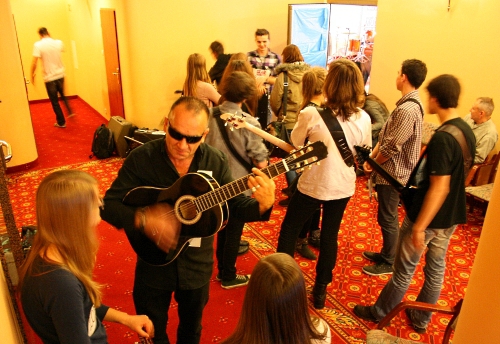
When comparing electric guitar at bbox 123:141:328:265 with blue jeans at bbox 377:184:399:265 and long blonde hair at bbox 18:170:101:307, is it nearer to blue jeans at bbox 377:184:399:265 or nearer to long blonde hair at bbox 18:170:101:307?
long blonde hair at bbox 18:170:101:307

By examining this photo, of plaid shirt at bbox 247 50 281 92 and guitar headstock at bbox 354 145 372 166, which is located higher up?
plaid shirt at bbox 247 50 281 92

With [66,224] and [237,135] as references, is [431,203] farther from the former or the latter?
[66,224]

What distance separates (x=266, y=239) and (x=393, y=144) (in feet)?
5.58

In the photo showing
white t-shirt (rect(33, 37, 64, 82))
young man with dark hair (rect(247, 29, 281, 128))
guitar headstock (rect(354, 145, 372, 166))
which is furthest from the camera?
white t-shirt (rect(33, 37, 64, 82))

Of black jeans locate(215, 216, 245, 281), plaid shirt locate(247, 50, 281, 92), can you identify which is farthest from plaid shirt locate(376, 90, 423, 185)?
plaid shirt locate(247, 50, 281, 92)

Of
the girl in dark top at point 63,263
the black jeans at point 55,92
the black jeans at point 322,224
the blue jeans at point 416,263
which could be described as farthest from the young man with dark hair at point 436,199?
the black jeans at point 55,92

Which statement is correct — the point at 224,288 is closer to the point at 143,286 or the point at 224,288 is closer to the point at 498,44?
the point at 143,286

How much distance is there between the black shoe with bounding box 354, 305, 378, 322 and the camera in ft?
10.4

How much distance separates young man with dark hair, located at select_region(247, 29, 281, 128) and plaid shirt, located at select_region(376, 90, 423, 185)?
97.9 inches

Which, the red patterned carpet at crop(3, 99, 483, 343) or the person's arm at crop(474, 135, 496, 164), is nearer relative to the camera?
the red patterned carpet at crop(3, 99, 483, 343)

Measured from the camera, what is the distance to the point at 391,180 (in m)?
2.91

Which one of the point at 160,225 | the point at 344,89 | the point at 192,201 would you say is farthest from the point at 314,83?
the point at 160,225

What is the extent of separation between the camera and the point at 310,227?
4180mm

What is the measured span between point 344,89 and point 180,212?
4.40 ft
